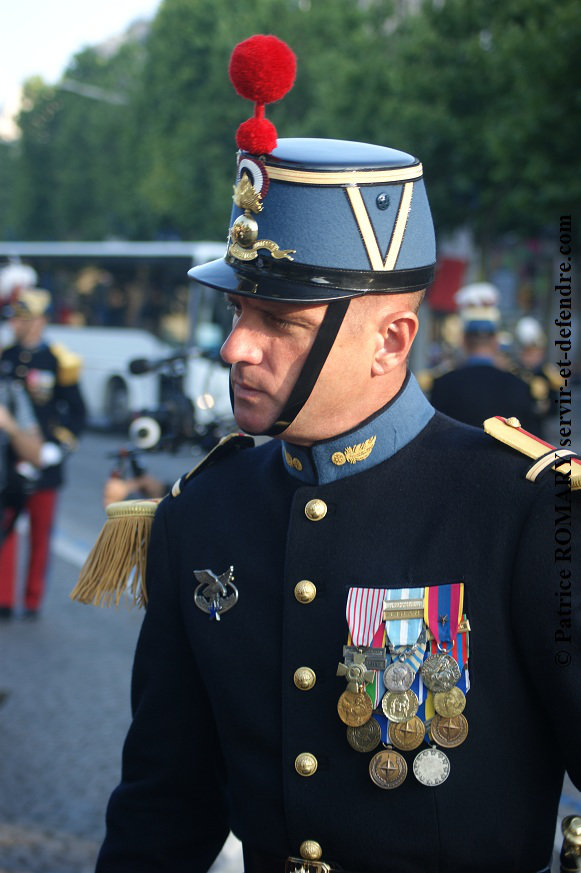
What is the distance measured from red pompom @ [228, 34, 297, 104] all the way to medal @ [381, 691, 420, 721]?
98 cm

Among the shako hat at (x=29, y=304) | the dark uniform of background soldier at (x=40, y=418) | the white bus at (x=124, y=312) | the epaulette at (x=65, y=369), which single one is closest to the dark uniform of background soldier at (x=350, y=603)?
the dark uniform of background soldier at (x=40, y=418)

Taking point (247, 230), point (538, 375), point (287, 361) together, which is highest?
point (247, 230)

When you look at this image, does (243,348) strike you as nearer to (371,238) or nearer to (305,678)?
(371,238)

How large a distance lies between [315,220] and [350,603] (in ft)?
2.04

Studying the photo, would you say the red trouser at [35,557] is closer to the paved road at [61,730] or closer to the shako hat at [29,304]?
the paved road at [61,730]

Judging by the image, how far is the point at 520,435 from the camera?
6.37 feet

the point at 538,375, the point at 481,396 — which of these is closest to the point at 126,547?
the point at 481,396

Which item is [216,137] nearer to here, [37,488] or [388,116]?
[388,116]

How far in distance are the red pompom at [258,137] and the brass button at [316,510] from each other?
0.59 metres

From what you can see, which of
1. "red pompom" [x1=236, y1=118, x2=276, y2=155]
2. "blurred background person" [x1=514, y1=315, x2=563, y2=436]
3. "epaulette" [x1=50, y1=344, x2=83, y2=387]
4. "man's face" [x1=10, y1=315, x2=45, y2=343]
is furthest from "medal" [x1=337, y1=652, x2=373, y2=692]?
"man's face" [x1=10, y1=315, x2=45, y2=343]

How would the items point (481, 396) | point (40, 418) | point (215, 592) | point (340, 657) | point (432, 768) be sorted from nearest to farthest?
point (432, 768), point (340, 657), point (215, 592), point (481, 396), point (40, 418)

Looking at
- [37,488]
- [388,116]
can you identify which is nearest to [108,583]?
[37,488]

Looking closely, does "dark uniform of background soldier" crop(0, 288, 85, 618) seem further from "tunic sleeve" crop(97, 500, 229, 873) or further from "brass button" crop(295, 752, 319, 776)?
"brass button" crop(295, 752, 319, 776)

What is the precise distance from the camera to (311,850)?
189 cm
